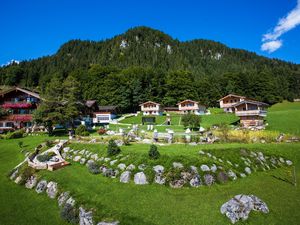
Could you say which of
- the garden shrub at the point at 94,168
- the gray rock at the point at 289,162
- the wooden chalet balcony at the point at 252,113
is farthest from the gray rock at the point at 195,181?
the wooden chalet balcony at the point at 252,113

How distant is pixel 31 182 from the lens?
1938 cm

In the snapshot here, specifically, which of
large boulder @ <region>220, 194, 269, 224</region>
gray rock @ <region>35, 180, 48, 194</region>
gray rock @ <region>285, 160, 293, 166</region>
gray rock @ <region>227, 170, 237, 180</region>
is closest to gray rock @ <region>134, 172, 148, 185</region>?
large boulder @ <region>220, 194, 269, 224</region>

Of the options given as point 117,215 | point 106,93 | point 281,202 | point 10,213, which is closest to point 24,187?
point 10,213

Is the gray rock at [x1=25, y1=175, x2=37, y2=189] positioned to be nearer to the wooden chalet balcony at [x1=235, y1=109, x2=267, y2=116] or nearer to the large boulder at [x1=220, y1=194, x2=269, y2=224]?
the large boulder at [x1=220, y1=194, x2=269, y2=224]

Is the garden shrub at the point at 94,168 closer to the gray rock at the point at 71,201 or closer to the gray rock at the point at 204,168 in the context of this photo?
the gray rock at the point at 71,201

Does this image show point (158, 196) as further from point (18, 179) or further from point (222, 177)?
point (18, 179)

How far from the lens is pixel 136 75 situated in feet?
306

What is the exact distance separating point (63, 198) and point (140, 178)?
5.48 metres

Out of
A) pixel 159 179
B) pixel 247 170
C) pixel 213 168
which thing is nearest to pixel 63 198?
pixel 159 179

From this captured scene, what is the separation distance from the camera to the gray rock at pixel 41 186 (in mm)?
17859

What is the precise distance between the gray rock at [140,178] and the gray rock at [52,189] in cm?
606

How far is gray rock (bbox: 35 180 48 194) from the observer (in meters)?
17.9

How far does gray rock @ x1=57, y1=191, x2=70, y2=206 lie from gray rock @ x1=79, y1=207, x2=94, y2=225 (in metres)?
2.49

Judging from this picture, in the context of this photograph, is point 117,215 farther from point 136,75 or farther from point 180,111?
point 136,75
